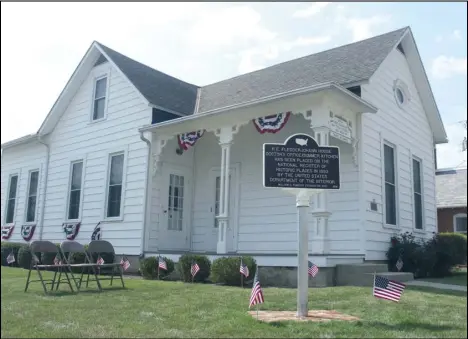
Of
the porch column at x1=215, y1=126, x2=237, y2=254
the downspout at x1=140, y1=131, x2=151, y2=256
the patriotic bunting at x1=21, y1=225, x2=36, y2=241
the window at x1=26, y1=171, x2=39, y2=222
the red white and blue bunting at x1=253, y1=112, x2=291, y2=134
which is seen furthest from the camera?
the window at x1=26, y1=171, x2=39, y2=222

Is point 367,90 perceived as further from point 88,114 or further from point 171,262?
point 88,114

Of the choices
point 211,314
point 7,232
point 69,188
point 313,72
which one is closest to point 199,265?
point 211,314

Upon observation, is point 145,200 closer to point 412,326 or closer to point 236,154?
point 236,154

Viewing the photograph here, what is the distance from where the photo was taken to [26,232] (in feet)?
57.0

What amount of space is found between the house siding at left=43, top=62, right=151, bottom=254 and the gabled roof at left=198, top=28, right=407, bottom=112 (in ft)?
8.03

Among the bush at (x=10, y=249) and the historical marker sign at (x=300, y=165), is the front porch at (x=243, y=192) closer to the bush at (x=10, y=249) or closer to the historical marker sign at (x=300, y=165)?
the historical marker sign at (x=300, y=165)

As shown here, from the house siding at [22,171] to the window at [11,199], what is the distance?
174mm

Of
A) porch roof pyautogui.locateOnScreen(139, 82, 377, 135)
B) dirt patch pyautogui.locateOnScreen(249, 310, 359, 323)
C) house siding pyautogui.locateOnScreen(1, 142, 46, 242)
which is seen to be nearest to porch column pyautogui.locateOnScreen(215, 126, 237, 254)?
porch roof pyautogui.locateOnScreen(139, 82, 377, 135)

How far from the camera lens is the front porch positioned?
1018 centimetres

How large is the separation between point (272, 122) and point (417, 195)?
5860 mm

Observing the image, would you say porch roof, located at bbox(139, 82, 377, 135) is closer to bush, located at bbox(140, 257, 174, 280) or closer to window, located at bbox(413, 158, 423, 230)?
bush, located at bbox(140, 257, 174, 280)

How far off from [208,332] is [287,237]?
738 centimetres

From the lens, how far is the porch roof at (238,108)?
9539mm

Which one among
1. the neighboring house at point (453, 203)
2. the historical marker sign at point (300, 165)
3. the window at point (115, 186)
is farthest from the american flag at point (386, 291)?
the neighboring house at point (453, 203)
